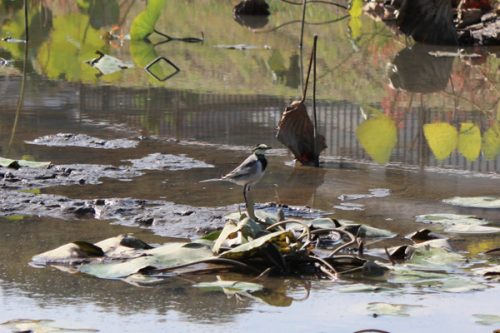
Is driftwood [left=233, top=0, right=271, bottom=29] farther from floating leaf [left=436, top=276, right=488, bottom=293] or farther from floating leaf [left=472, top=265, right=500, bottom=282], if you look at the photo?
floating leaf [left=436, top=276, right=488, bottom=293]

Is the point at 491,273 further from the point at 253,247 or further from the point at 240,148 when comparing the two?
the point at 240,148

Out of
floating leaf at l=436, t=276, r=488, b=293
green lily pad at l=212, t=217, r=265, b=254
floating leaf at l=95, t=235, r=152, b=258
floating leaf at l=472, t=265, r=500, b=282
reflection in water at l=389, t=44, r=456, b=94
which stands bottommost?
floating leaf at l=436, t=276, r=488, b=293

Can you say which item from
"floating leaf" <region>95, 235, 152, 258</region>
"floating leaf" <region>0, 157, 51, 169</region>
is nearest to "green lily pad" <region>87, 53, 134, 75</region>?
"floating leaf" <region>0, 157, 51, 169</region>

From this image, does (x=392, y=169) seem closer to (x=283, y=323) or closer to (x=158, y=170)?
(x=158, y=170)

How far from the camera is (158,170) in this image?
970 cm

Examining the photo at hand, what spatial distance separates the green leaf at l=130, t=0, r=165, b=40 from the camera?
1720cm

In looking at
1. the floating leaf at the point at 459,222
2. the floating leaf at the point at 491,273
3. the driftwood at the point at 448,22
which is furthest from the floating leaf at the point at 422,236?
the driftwood at the point at 448,22

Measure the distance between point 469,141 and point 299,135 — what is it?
185 cm

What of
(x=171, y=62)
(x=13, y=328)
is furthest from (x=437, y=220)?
(x=171, y=62)

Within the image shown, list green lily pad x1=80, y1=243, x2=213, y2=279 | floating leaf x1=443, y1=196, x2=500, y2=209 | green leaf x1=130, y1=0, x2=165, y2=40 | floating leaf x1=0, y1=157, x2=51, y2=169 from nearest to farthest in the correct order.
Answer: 1. green lily pad x1=80, y1=243, x2=213, y2=279
2. floating leaf x1=443, y1=196, x2=500, y2=209
3. floating leaf x1=0, y1=157, x2=51, y2=169
4. green leaf x1=130, y1=0, x2=165, y2=40

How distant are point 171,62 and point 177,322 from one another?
10533mm

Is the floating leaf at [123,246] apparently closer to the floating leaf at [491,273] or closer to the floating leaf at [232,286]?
the floating leaf at [232,286]

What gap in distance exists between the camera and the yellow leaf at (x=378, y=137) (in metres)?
10.6

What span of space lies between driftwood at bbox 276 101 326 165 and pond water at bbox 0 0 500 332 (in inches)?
6.5
